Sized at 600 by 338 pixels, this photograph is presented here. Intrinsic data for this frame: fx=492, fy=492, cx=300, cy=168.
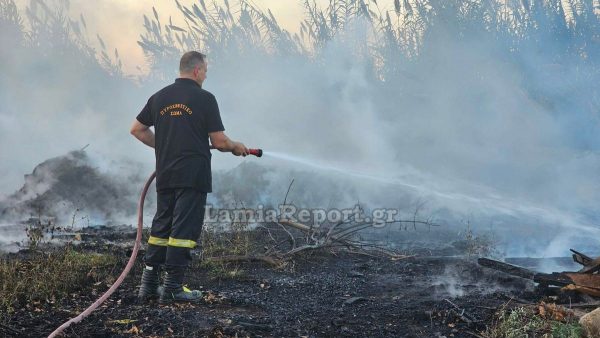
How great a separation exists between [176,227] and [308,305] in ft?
4.17

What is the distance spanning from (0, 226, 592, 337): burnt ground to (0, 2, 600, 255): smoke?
3844mm

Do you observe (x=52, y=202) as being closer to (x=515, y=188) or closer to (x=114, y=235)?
(x=114, y=235)

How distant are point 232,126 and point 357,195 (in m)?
6.37

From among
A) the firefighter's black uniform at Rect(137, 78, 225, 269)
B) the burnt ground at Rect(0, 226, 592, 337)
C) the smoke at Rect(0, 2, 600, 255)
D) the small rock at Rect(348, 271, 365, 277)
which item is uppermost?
the smoke at Rect(0, 2, 600, 255)

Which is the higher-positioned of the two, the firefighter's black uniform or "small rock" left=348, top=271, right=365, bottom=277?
the firefighter's black uniform

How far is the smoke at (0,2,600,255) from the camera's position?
11.6m

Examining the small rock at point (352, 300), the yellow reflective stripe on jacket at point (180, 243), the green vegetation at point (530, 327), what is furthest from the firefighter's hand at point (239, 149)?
the green vegetation at point (530, 327)

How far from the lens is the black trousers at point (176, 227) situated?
3939 mm

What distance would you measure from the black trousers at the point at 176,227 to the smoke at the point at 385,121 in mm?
6117

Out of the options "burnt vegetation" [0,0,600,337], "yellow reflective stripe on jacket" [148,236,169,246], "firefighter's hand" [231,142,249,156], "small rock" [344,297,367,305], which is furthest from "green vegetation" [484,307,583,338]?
"yellow reflective stripe on jacket" [148,236,169,246]

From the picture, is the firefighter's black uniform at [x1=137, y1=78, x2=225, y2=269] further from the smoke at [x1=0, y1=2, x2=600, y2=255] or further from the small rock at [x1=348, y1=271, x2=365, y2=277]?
the smoke at [x1=0, y1=2, x2=600, y2=255]

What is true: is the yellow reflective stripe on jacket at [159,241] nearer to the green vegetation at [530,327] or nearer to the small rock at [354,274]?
the small rock at [354,274]

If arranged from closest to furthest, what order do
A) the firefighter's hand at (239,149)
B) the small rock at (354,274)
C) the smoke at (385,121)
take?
the firefighter's hand at (239,149) < the small rock at (354,274) < the smoke at (385,121)

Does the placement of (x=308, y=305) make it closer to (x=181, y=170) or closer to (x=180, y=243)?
(x=180, y=243)
